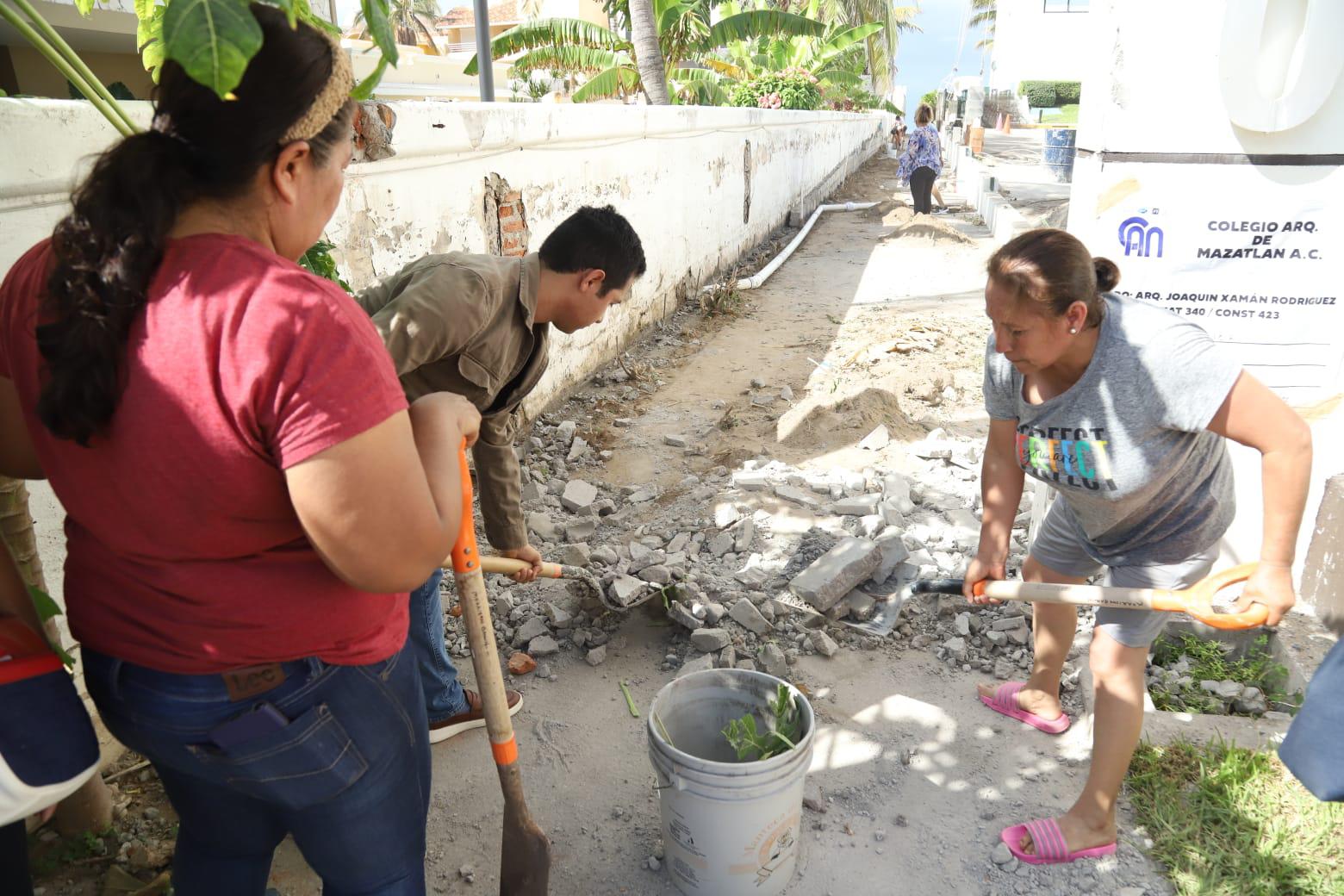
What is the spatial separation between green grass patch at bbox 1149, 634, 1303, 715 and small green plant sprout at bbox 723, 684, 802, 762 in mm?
1603

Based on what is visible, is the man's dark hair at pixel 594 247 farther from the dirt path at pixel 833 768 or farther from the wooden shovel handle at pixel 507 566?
the dirt path at pixel 833 768

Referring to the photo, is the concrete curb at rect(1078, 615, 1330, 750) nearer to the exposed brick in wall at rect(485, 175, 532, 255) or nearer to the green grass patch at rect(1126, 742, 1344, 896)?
the green grass patch at rect(1126, 742, 1344, 896)

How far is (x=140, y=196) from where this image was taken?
3.65 ft

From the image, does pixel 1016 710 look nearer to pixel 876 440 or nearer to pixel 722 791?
pixel 722 791

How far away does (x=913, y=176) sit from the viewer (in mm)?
15336

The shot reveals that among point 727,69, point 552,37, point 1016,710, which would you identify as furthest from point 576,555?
point 727,69

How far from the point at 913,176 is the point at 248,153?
51.3 ft

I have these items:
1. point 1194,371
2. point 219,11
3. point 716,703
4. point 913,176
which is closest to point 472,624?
point 716,703

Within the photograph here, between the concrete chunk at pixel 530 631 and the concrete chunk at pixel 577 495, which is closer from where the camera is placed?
the concrete chunk at pixel 530 631

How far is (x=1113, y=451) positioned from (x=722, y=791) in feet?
4.25

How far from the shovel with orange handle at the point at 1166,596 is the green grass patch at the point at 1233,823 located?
2.14 feet

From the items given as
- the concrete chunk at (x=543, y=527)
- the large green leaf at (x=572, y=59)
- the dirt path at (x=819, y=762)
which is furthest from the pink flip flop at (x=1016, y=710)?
the large green leaf at (x=572, y=59)

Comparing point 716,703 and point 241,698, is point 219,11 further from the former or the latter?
point 716,703

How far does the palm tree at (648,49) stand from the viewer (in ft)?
35.3
